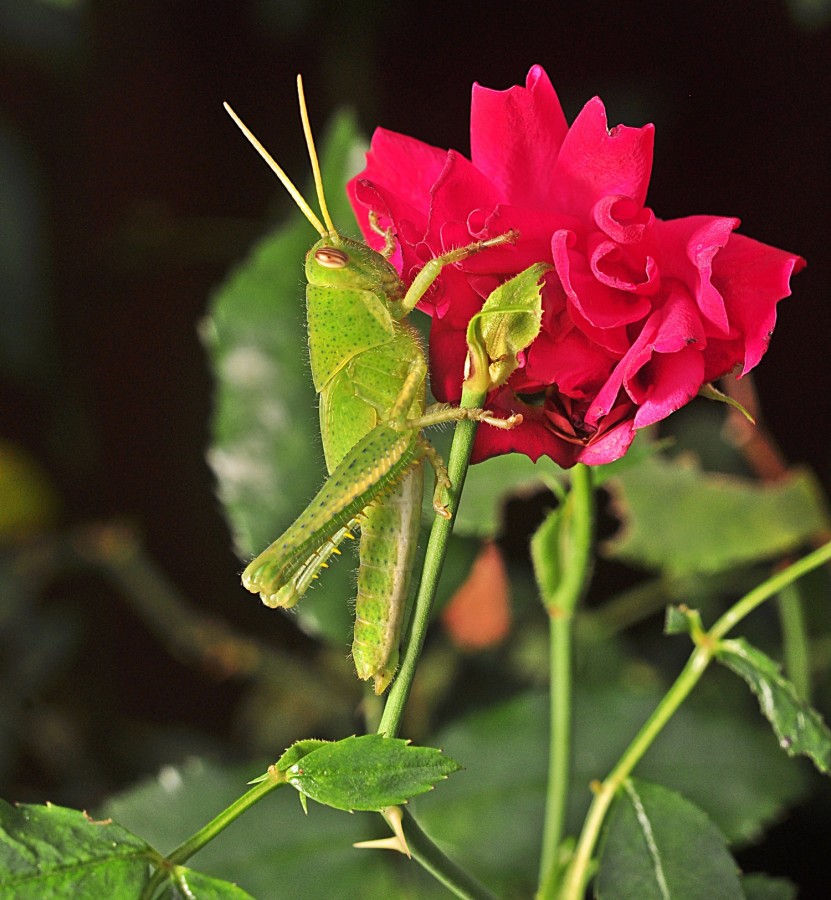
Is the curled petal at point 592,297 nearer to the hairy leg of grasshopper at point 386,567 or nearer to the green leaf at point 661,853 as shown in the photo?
the hairy leg of grasshopper at point 386,567

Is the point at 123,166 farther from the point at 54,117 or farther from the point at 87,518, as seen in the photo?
the point at 87,518

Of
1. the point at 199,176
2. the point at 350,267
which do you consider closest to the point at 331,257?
the point at 350,267

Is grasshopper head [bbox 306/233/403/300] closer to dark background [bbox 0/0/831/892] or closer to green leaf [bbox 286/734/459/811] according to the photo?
green leaf [bbox 286/734/459/811]

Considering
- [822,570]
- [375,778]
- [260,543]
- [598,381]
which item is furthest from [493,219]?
[822,570]

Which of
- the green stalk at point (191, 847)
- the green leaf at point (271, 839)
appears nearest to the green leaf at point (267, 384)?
the green leaf at point (271, 839)

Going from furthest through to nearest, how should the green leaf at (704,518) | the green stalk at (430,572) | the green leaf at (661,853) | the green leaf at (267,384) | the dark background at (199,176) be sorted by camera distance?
the dark background at (199,176) < the green leaf at (704,518) < the green leaf at (267,384) < the green leaf at (661,853) < the green stalk at (430,572)
